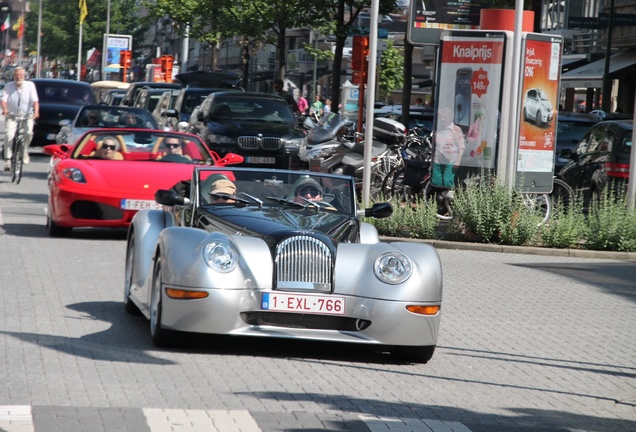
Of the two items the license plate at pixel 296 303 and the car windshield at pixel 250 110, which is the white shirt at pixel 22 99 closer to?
the car windshield at pixel 250 110

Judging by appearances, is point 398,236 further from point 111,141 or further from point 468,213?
point 111,141

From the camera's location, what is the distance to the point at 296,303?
8.00m

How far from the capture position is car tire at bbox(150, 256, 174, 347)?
8.18m

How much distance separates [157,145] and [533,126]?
546cm

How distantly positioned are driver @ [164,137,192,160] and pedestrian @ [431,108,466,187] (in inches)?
155

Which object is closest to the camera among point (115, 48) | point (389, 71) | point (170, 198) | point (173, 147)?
point (170, 198)

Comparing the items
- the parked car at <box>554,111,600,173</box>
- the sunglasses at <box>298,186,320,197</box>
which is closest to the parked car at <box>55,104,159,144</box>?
the parked car at <box>554,111,600,173</box>

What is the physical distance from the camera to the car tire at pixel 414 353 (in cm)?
838

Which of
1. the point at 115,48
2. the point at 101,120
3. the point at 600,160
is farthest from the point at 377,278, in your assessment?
the point at 115,48

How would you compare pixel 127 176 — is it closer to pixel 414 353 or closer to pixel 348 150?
pixel 414 353

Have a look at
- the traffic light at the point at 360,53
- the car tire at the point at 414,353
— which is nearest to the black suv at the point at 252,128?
the traffic light at the point at 360,53

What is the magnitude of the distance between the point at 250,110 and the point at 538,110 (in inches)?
365

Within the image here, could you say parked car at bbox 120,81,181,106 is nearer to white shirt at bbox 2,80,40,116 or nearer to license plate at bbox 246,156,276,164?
license plate at bbox 246,156,276,164

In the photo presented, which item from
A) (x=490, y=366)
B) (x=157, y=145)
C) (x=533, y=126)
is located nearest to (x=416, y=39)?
(x=533, y=126)
